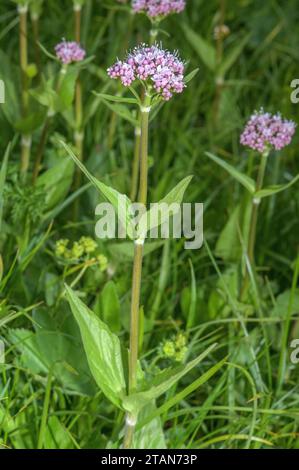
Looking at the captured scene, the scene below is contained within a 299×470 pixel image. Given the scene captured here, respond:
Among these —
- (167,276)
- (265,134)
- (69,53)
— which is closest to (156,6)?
(69,53)

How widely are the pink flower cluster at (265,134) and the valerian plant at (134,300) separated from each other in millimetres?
498

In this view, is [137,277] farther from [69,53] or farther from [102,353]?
[69,53]

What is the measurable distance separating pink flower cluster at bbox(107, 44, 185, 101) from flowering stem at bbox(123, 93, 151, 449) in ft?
0.12

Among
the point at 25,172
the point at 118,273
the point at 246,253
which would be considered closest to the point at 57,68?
the point at 25,172

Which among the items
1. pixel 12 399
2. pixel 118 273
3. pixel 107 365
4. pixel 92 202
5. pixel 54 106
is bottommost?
pixel 12 399

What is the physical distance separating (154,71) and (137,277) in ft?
1.30

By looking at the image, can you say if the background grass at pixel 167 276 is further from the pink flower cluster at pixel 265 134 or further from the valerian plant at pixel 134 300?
the pink flower cluster at pixel 265 134

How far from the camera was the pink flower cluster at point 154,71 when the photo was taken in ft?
4.84

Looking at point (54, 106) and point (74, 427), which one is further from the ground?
point (54, 106)

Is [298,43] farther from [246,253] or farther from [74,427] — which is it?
[74,427]

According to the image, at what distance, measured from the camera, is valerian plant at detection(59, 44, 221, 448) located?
1482mm

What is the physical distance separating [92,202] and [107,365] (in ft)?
3.29

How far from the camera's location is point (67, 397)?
6.40 ft

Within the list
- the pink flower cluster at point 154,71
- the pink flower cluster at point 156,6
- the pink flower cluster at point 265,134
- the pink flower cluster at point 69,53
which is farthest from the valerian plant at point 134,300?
the pink flower cluster at point 69,53
